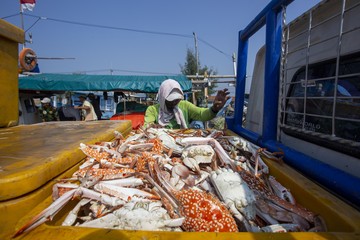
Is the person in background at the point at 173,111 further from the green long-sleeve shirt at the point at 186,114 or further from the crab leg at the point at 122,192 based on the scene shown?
the crab leg at the point at 122,192

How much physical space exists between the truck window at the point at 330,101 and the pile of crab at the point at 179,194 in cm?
44

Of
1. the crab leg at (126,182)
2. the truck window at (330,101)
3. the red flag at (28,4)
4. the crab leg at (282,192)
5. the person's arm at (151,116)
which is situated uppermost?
the red flag at (28,4)

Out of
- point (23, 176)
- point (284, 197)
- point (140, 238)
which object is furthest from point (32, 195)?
point (284, 197)

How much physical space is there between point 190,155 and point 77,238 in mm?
841

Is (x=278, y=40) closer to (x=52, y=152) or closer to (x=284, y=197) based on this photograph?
(x=284, y=197)

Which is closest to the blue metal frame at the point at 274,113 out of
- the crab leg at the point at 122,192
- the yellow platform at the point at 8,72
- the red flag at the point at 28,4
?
the crab leg at the point at 122,192

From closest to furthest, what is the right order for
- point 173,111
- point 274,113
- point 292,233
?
point 292,233 < point 274,113 < point 173,111

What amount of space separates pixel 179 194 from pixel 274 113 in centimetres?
100

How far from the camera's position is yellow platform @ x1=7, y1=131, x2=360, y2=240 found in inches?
25.5

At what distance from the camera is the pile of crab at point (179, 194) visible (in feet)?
2.77

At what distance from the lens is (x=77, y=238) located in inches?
25.4

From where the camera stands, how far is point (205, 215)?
2.78 ft

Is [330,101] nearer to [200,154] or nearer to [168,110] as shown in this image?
[200,154]

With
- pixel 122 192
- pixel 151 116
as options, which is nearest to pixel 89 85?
pixel 151 116
